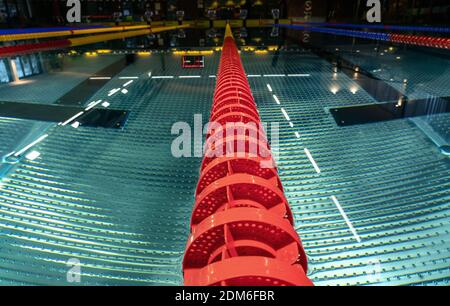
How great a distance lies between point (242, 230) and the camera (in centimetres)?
139

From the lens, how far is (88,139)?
4094 millimetres

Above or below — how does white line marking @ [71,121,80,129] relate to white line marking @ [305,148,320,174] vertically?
above

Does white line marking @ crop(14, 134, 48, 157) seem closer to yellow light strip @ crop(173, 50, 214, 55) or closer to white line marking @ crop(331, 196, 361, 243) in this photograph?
white line marking @ crop(331, 196, 361, 243)

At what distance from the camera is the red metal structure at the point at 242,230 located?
43.5 inches

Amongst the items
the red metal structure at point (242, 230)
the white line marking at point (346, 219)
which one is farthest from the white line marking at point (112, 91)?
the white line marking at point (346, 219)

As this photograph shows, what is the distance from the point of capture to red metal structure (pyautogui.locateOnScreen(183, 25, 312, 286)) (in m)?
1.11

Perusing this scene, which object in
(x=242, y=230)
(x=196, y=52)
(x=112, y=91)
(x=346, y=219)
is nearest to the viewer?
(x=242, y=230)

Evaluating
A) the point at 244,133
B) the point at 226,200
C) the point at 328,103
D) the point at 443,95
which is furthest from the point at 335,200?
the point at 443,95

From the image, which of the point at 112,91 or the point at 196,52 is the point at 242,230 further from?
the point at 196,52

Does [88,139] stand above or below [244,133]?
Answer: below

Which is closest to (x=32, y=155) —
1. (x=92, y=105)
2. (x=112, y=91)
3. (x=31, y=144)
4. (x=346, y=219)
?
(x=31, y=144)

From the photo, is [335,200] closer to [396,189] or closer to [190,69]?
A: [396,189]

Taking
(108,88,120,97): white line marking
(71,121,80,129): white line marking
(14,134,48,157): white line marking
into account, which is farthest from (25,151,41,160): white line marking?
(108,88,120,97): white line marking

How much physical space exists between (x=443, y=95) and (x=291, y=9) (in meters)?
22.9
